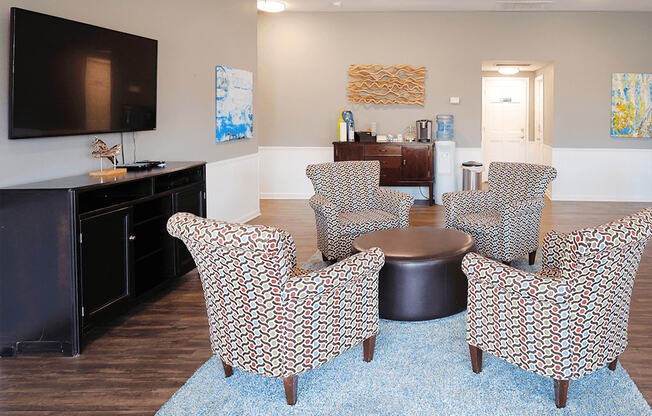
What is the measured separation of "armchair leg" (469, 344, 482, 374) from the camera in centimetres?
313

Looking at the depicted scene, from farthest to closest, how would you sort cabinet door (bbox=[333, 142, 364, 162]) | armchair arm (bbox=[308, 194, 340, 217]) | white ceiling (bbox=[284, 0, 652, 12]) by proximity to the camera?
cabinet door (bbox=[333, 142, 364, 162]) < white ceiling (bbox=[284, 0, 652, 12]) < armchair arm (bbox=[308, 194, 340, 217])

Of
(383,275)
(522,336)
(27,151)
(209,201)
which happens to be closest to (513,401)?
(522,336)

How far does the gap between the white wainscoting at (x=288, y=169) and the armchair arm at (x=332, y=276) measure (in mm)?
6854

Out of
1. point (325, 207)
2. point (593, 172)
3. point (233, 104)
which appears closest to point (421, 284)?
point (325, 207)

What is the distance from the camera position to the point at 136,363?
3.33 m

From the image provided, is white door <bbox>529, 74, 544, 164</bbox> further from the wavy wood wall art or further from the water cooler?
the wavy wood wall art

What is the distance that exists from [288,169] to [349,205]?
4575mm

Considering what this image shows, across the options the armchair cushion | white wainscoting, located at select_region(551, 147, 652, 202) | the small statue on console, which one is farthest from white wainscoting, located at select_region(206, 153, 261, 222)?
white wainscoting, located at select_region(551, 147, 652, 202)

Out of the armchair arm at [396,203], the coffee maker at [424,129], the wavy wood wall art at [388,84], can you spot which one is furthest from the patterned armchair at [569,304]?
the wavy wood wall art at [388,84]

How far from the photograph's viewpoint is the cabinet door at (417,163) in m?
9.20

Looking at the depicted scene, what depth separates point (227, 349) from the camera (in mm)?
2955

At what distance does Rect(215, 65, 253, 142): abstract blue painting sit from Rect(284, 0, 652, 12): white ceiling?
2.01 metres

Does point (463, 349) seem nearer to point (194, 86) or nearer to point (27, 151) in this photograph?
point (27, 151)

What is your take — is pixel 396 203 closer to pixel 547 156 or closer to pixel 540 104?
pixel 547 156
